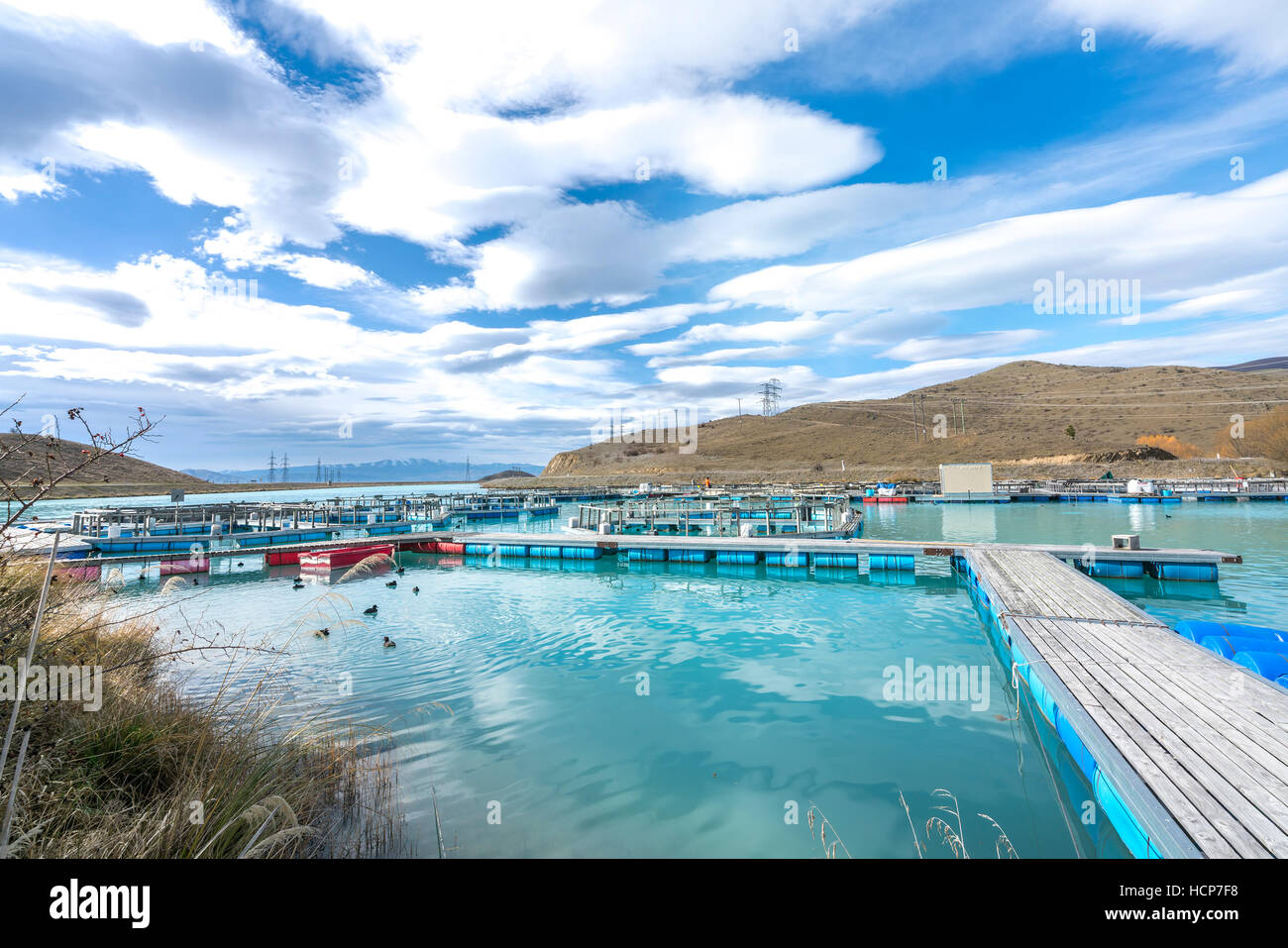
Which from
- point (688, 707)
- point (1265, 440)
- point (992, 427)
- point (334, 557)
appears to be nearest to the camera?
point (688, 707)

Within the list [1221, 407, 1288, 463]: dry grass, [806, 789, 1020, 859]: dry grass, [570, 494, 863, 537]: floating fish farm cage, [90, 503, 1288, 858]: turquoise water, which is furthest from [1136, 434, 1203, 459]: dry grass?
[806, 789, 1020, 859]: dry grass

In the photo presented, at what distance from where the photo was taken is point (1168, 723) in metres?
5.53

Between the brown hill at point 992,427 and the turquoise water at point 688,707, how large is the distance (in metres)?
62.1

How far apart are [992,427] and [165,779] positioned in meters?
112

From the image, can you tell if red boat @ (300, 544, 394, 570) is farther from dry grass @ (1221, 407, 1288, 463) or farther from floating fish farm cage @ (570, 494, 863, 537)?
dry grass @ (1221, 407, 1288, 463)

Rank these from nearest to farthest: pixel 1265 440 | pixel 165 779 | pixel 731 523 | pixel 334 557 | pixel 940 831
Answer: pixel 165 779, pixel 940 831, pixel 334 557, pixel 731 523, pixel 1265 440

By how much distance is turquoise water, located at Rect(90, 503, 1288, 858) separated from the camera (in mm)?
5688

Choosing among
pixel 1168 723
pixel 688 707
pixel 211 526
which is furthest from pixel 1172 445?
pixel 211 526

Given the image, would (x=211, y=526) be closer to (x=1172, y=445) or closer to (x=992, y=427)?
(x=1172, y=445)

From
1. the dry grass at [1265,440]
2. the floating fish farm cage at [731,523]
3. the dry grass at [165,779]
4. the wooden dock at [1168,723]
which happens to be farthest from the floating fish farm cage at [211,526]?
the dry grass at [1265,440]

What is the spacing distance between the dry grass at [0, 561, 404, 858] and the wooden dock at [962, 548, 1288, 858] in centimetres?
577

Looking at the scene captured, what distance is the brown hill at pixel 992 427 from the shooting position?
82.9m
